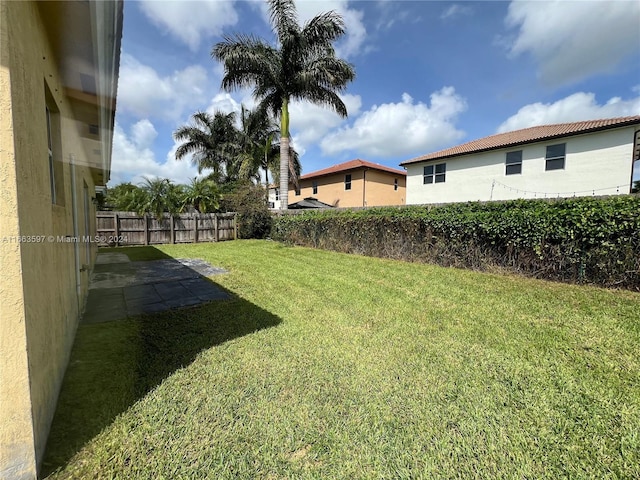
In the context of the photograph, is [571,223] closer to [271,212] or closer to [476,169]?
[476,169]

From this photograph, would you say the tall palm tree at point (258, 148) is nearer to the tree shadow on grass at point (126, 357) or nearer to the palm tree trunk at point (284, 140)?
the palm tree trunk at point (284, 140)

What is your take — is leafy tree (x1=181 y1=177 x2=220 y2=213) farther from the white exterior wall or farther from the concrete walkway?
the white exterior wall

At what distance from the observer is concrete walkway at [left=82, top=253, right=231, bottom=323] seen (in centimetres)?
443

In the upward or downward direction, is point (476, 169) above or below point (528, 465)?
above

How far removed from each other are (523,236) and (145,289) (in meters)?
8.32

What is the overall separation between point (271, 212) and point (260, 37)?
29.4ft

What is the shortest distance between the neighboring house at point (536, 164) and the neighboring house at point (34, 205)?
54.6 ft

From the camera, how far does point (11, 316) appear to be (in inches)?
56.1

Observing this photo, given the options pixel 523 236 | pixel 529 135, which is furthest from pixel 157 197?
pixel 529 135

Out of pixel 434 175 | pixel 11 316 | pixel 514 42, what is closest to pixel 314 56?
pixel 514 42

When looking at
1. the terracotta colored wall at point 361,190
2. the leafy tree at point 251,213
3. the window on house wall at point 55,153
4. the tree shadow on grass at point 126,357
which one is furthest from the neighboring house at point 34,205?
the terracotta colored wall at point 361,190

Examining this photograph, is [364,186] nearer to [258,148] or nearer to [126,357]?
[258,148]

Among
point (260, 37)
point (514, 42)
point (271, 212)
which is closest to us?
point (514, 42)

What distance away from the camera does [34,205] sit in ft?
5.67
